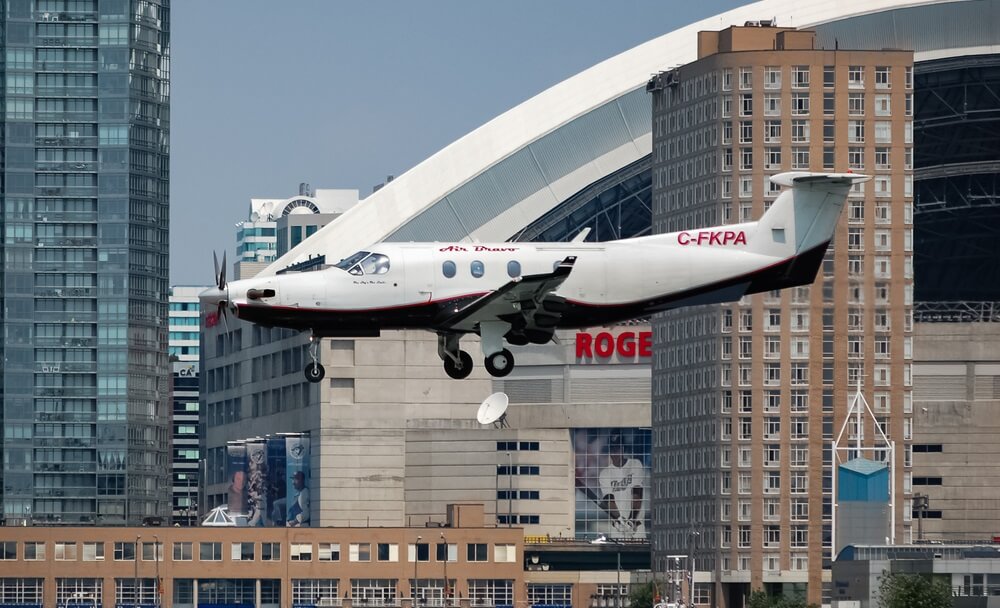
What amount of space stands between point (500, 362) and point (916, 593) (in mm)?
105570

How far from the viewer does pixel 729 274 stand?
94062mm

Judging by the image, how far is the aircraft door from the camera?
8994 centimetres

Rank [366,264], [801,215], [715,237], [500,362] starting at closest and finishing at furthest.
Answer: [500,362]
[366,264]
[715,237]
[801,215]

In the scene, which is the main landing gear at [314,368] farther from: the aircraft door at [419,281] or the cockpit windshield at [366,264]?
the aircraft door at [419,281]

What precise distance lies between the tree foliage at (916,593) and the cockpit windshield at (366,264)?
105m

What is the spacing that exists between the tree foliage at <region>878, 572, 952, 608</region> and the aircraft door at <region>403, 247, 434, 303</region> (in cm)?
10513

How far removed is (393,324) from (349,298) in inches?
73.8

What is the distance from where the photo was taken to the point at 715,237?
95688mm

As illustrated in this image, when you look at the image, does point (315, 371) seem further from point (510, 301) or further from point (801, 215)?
point (801, 215)

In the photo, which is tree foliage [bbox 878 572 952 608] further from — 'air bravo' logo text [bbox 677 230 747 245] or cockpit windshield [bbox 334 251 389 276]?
cockpit windshield [bbox 334 251 389 276]

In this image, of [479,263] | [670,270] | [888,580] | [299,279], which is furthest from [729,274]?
[888,580]

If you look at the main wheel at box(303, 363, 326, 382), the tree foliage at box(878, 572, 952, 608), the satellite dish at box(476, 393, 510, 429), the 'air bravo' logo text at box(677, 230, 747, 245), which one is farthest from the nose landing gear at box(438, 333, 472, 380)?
the tree foliage at box(878, 572, 952, 608)

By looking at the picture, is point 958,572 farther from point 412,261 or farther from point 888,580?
point 412,261

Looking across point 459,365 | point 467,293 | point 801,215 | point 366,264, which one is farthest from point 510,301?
point 801,215
